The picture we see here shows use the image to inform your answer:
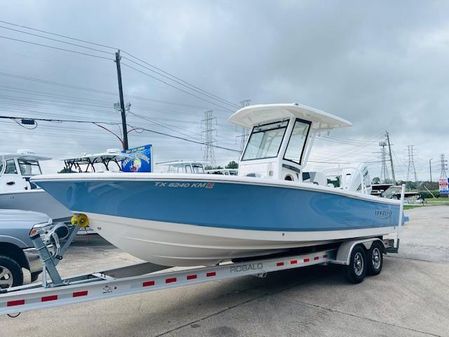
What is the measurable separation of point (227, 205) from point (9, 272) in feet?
9.63

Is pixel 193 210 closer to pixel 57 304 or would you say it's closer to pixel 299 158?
pixel 57 304

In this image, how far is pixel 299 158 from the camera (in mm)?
6992

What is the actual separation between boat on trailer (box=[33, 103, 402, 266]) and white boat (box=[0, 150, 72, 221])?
21.8ft

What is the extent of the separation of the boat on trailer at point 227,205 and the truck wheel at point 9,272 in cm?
129

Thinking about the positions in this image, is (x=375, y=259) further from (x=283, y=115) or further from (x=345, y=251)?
(x=283, y=115)

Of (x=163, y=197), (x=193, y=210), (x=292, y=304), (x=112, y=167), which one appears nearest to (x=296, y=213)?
(x=292, y=304)

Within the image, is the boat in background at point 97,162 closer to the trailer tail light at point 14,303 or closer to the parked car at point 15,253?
the parked car at point 15,253

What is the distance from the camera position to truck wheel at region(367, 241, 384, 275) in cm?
742

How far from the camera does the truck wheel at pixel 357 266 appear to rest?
681cm

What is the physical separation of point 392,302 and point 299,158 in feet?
8.60

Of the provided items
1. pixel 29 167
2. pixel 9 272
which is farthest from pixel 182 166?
pixel 9 272

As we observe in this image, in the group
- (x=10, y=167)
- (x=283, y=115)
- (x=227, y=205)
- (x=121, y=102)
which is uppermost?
(x=121, y=102)

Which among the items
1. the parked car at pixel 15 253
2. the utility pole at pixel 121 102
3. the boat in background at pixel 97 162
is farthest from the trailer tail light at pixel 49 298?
the utility pole at pixel 121 102

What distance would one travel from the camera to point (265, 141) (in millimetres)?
7125
